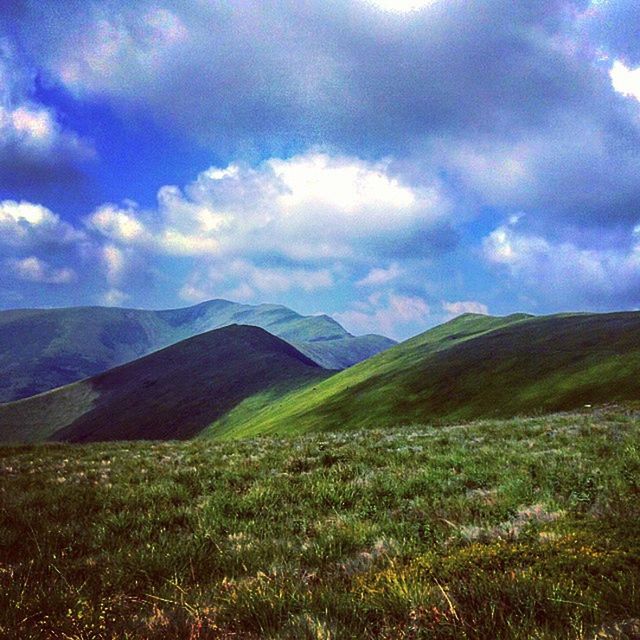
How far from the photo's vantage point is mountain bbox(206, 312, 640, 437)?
64.2 metres

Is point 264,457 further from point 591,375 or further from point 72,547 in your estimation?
point 591,375

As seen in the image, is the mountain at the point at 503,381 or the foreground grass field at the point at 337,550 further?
the mountain at the point at 503,381

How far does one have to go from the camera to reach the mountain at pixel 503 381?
2527 inches

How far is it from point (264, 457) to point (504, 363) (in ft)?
304

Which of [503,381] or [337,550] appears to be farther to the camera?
[503,381]

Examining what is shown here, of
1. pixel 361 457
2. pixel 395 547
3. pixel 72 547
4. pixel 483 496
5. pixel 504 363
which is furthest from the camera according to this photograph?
pixel 504 363

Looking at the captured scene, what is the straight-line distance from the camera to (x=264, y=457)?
14.6 m

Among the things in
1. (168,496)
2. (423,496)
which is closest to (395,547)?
(423,496)

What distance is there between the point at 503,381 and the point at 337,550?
85532 mm

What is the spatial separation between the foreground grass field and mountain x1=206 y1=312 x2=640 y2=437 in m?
46.7

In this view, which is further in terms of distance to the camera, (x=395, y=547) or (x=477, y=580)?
(x=395, y=547)

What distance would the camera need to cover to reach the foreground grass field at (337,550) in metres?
4.11

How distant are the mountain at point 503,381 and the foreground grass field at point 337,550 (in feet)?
153

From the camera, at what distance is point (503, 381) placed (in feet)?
276
